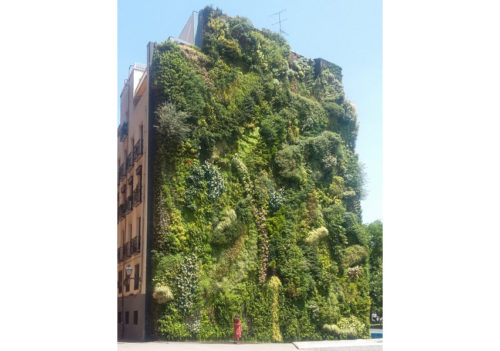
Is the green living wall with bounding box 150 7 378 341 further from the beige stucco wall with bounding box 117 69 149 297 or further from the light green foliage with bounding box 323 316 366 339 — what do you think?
the beige stucco wall with bounding box 117 69 149 297

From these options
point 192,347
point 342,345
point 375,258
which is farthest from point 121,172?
point 375,258

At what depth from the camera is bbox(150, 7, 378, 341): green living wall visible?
1158cm

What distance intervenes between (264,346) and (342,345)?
6.25ft

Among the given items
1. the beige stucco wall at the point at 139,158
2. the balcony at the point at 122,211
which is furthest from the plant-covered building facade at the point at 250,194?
the balcony at the point at 122,211

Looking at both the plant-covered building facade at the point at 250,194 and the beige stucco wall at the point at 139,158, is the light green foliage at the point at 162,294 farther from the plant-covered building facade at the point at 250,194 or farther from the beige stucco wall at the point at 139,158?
the beige stucco wall at the point at 139,158

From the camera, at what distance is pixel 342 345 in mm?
12750

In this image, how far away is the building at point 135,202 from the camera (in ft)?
37.1

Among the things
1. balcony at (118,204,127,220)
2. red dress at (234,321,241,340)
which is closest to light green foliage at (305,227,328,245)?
red dress at (234,321,241,340)

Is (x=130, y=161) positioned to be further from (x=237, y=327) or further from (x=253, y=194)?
(x=237, y=327)

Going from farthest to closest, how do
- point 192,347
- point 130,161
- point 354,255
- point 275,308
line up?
point 354,255 → point 275,308 → point 130,161 → point 192,347
